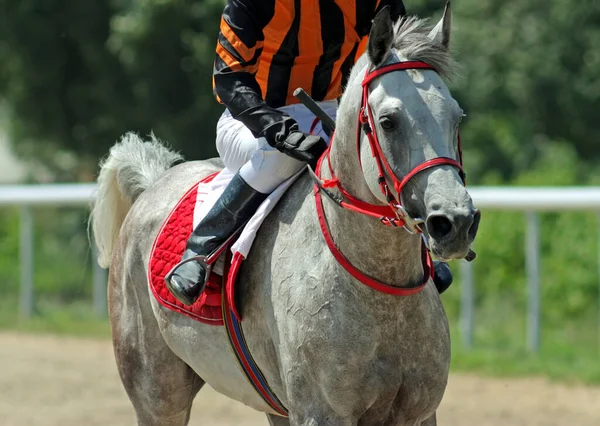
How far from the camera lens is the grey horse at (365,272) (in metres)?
3.17

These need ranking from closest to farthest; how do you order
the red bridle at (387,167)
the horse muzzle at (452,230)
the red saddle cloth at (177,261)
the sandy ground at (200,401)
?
the horse muzzle at (452,230), the red bridle at (387,167), the red saddle cloth at (177,261), the sandy ground at (200,401)

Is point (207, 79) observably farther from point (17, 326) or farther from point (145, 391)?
point (145, 391)

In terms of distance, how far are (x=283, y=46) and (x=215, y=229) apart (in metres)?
0.72

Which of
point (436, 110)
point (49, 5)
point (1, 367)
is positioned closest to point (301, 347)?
point (436, 110)

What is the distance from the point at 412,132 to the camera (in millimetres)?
3182

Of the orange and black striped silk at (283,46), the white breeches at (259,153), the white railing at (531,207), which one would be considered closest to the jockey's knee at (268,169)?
the white breeches at (259,153)

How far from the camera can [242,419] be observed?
7.49 metres

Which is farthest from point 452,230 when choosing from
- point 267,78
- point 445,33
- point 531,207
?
point 531,207

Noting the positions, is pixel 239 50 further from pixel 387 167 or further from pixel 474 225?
pixel 474 225

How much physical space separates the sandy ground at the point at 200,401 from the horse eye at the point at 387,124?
4.16 m

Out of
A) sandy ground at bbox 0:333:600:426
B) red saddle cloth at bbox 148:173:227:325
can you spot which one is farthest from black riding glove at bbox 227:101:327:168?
sandy ground at bbox 0:333:600:426

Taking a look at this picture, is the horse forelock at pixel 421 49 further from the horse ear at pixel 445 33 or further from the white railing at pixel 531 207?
the white railing at pixel 531 207

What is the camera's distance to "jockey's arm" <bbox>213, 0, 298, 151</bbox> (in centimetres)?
387

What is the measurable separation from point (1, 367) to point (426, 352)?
20.7 ft
